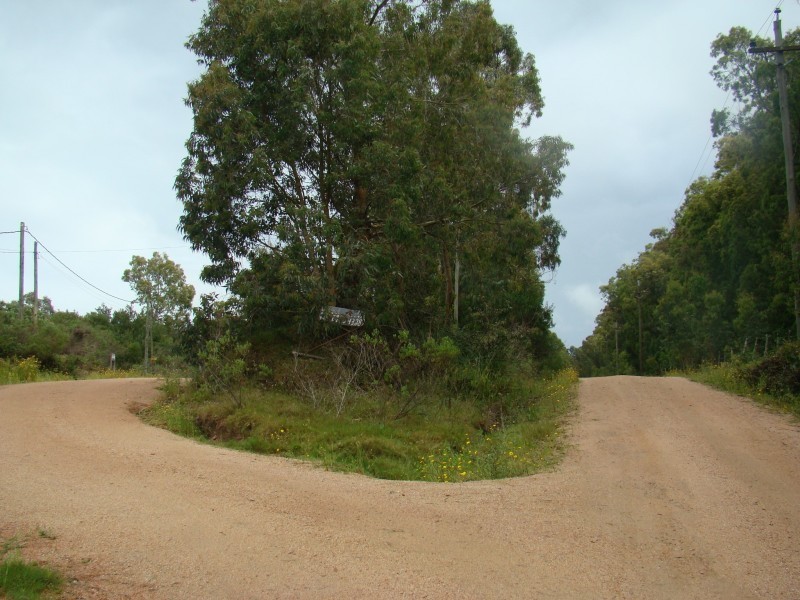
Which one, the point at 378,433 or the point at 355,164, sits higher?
the point at 355,164

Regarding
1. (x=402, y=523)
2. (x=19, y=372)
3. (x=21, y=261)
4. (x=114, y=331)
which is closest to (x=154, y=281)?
(x=114, y=331)

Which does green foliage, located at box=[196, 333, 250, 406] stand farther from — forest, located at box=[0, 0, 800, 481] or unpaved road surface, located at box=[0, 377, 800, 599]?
unpaved road surface, located at box=[0, 377, 800, 599]

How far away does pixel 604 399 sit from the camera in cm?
1636

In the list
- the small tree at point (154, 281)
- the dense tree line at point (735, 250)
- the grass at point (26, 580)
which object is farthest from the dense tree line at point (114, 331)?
the dense tree line at point (735, 250)

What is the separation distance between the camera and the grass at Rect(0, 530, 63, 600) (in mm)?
4246

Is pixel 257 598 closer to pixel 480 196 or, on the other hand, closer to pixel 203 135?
pixel 203 135

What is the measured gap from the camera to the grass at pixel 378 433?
9.77m

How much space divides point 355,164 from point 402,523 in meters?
11.2

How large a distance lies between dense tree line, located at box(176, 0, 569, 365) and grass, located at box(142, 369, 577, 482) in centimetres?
325

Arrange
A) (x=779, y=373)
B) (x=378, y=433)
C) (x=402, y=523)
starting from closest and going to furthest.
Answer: (x=402, y=523), (x=378, y=433), (x=779, y=373)

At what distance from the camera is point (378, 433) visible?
38.0ft

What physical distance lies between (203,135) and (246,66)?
6.77ft

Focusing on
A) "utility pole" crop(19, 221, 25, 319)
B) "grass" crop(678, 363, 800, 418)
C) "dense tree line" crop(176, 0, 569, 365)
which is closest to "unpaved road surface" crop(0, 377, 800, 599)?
"grass" crop(678, 363, 800, 418)

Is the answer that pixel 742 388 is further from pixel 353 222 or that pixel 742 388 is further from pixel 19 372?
pixel 19 372
